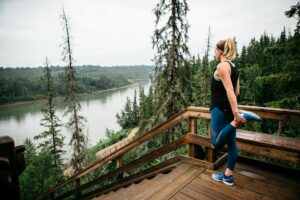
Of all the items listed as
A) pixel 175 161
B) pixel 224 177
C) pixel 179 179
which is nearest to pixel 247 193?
pixel 224 177

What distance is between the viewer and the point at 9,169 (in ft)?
4.08

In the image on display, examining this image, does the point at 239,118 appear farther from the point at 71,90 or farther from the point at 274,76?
the point at 71,90

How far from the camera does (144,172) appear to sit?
414 cm

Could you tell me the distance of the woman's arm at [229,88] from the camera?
2.67 m

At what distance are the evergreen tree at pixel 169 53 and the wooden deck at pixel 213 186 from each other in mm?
7042

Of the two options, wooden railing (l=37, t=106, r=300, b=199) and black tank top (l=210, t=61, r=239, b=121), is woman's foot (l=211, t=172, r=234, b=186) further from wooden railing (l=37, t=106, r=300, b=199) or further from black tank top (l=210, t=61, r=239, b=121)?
black tank top (l=210, t=61, r=239, b=121)

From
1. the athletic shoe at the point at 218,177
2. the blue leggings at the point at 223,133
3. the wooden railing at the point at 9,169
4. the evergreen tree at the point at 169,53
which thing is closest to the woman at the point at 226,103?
the blue leggings at the point at 223,133

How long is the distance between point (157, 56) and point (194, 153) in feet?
26.0

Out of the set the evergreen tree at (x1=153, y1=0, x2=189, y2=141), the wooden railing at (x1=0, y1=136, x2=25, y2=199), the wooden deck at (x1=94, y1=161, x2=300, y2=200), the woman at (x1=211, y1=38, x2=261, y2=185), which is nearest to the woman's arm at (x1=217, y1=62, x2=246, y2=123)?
the woman at (x1=211, y1=38, x2=261, y2=185)

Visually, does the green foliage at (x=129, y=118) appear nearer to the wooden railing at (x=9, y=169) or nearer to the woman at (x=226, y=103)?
the woman at (x=226, y=103)

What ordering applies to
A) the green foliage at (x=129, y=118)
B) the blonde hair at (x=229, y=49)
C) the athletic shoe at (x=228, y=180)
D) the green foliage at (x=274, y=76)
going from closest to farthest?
the blonde hair at (x=229, y=49), the athletic shoe at (x=228, y=180), the green foliage at (x=274, y=76), the green foliage at (x=129, y=118)

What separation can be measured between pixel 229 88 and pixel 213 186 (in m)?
1.50

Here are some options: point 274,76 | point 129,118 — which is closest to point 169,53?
point 274,76

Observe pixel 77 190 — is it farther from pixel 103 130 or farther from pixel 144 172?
pixel 103 130
